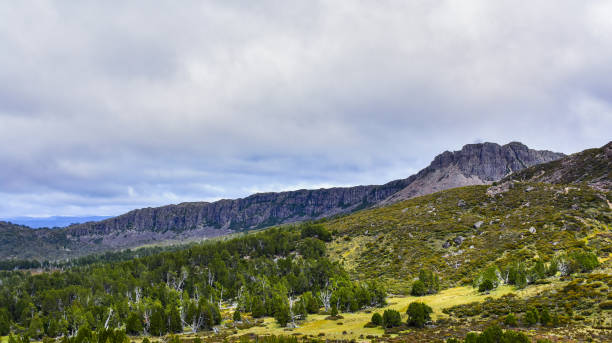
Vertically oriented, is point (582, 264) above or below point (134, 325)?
above

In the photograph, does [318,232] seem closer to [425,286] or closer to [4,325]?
[425,286]

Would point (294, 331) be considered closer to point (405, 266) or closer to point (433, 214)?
point (405, 266)

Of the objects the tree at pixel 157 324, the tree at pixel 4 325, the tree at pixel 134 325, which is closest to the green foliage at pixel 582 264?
the tree at pixel 157 324

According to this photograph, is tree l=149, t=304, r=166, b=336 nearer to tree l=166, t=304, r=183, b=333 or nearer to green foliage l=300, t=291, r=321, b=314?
tree l=166, t=304, r=183, b=333

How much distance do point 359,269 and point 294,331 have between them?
54840 millimetres

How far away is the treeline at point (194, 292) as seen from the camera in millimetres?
72125

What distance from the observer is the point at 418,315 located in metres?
49.9

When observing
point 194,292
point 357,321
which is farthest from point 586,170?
point 194,292

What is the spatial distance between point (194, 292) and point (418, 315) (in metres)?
86.3

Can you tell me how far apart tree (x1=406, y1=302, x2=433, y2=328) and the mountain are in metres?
126

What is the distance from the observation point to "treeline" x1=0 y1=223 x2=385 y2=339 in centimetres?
7212

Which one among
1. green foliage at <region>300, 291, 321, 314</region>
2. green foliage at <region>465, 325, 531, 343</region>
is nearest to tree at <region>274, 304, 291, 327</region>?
green foliage at <region>300, 291, 321, 314</region>

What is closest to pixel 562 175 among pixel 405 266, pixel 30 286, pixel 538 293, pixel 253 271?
pixel 405 266

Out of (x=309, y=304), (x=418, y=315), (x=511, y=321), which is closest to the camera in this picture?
(x=511, y=321)
